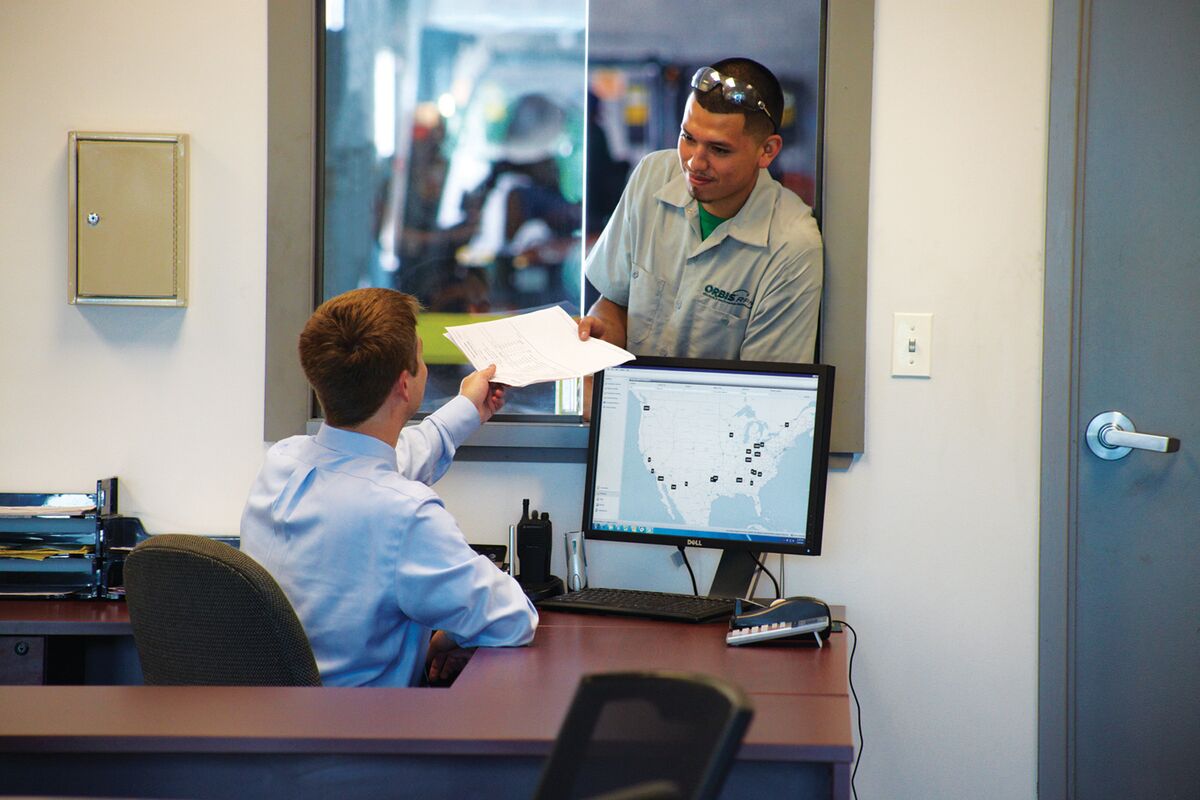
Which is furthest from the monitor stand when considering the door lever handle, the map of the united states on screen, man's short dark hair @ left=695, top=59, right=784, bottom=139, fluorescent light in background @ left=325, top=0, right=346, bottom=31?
fluorescent light in background @ left=325, top=0, right=346, bottom=31

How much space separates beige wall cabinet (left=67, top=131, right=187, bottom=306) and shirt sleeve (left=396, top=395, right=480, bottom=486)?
0.70m

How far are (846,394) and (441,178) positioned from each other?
101 centimetres

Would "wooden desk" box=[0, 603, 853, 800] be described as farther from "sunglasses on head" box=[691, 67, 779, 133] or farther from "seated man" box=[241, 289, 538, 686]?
"sunglasses on head" box=[691, 67, 779, 133]

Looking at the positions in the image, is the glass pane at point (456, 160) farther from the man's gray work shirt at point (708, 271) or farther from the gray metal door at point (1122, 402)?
the gray metal door at point (1122, 402)

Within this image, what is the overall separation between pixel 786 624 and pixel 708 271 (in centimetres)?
84

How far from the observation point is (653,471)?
228 centimetres

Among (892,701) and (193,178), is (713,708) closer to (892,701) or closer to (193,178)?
(892,701)

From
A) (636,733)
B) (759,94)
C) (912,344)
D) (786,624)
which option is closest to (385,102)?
(759,94)

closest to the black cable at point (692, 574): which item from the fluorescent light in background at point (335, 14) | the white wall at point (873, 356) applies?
the white wall at point (873, 356)

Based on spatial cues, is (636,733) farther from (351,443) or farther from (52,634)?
(52,634)

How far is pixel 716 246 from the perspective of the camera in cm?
241

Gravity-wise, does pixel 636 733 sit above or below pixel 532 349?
below

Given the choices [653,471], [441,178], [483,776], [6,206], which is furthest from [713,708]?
[6,206]

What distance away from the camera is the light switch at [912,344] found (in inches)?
95.1
